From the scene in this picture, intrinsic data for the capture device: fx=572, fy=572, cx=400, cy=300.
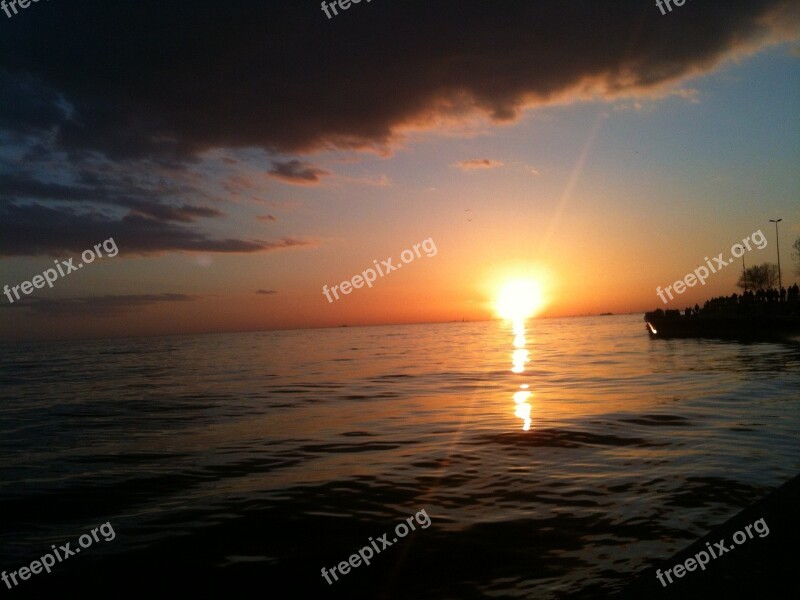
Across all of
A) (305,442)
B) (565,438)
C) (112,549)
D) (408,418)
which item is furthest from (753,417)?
(112,549)

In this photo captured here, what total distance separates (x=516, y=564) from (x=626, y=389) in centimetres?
1948

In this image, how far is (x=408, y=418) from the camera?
62.4 ft

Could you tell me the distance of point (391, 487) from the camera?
1064 cm

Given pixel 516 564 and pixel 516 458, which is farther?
pixel 516 458

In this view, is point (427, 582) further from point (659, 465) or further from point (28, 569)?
point (659, 465)

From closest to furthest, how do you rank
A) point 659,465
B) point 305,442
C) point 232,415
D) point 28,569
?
1. point 28,569
2. point 659,465
3. point 305,442
4. point 232,415
